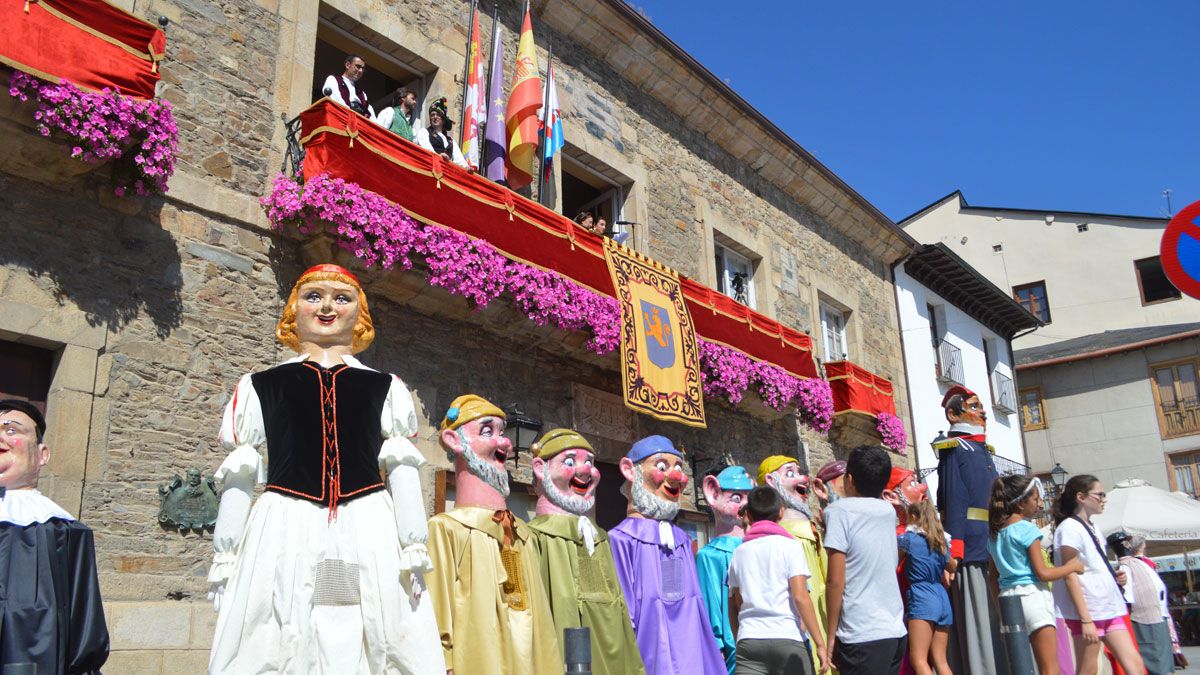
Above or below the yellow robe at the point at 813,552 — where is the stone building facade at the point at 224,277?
above

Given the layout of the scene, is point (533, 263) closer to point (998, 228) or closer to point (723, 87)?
point (723, 87)

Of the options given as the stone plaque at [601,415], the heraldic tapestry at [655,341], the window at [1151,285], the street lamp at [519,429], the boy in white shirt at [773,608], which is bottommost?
the boy in white shirt at [773,608]

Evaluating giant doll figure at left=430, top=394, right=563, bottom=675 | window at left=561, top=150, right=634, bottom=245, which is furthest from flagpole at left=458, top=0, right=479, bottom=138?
giant doll figure at left=430, top=394, right=563, bottom=675

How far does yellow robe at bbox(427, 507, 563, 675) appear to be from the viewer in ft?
15.0

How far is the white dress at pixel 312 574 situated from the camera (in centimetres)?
356

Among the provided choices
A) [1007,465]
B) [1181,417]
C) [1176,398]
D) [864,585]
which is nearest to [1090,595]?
[864,585]

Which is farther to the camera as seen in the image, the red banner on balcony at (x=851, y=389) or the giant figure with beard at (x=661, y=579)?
the red banner on balcony at (x=851, y=389)

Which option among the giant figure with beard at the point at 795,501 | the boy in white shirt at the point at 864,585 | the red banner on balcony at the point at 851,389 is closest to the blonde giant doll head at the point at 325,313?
the boy in white shirt at the point at 864,585

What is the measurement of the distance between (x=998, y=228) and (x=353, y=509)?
2803 centimetres

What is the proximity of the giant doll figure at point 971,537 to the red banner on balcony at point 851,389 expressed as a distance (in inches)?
324

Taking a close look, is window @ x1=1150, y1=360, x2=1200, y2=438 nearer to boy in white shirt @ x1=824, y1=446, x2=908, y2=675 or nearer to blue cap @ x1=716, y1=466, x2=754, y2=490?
blue cap @ x1=716, y1=466, x2=754, y2=490

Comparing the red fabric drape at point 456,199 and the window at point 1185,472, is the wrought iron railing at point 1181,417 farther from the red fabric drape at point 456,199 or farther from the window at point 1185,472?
the red fabric drape at point 456,199

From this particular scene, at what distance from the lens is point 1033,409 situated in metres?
27.4

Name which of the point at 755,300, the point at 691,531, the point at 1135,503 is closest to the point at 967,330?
the point at 1135,503
